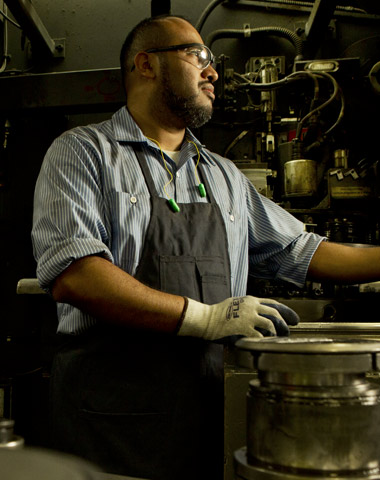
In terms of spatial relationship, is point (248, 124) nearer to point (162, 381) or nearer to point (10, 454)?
point (162, 381)

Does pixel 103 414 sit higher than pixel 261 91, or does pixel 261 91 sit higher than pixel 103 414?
pixel 261 91

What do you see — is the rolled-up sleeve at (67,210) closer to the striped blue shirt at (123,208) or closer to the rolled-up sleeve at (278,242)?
the striped blue shirt at (123,208)

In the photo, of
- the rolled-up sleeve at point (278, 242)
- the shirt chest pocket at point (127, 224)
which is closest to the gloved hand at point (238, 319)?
the shirt chest pocket at point (127, 224)

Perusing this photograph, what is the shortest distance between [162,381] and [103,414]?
0.53 feet

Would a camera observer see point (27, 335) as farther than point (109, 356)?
Yes

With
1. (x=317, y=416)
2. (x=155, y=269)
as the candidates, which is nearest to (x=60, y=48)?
(x=155, y=269)

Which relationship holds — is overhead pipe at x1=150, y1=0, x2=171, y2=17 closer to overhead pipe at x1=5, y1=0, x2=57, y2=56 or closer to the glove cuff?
overhead pipe at x1=5, y1=0, x2=57, y2=56

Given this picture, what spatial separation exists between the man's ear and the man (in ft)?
0.04

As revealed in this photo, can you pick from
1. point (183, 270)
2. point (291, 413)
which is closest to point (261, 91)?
point (183, 270)

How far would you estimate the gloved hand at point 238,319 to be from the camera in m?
1.11

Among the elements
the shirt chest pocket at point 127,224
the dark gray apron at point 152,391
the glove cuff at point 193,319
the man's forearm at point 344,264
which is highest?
the shirt chest pocket at point 127,224

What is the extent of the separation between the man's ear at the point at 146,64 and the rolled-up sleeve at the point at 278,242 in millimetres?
523

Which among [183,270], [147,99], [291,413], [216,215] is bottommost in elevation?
[291,413]

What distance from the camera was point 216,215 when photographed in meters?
1.46
